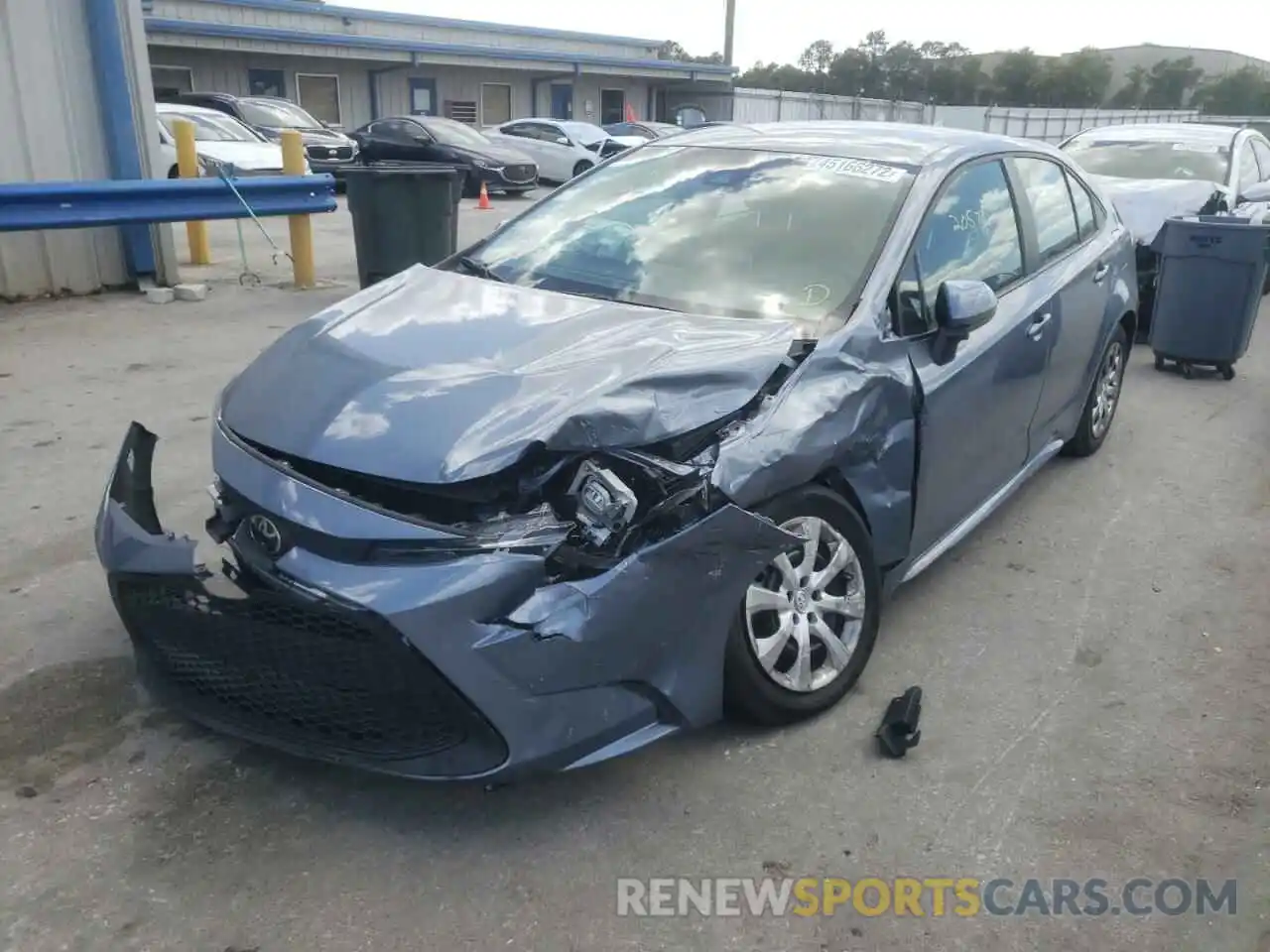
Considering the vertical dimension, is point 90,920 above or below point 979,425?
below

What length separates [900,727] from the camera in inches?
124

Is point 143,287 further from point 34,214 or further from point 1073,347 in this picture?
point 1073,347

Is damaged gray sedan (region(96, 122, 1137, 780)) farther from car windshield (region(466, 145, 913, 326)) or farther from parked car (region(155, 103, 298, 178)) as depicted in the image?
parked car (region(155, 103, 298, 178))

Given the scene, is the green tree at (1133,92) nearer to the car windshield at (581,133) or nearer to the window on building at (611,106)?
the window on building at (611,106)

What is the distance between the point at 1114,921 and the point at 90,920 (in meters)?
2.40

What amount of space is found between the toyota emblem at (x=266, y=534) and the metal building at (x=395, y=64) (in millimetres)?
25921

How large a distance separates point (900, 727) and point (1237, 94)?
211 feet

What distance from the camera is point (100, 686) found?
3314mm

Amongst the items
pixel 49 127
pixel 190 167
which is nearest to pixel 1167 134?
pixel 190 167

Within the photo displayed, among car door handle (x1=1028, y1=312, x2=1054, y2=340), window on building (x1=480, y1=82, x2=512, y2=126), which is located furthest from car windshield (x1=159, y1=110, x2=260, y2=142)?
window on building (x1=480, y1=82, x2=512, y2=126)

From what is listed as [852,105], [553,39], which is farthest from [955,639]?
[852,105]

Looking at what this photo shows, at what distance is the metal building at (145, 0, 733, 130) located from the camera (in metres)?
26.5

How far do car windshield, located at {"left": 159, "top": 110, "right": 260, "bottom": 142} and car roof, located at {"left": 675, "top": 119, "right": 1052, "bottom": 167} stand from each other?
1308cm

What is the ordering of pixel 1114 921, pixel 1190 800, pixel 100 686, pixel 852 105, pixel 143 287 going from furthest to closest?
pixel 852 105 < pixel 143 287 < pixel 100 686 < pixel 1190 800 < pixel 1114 921
